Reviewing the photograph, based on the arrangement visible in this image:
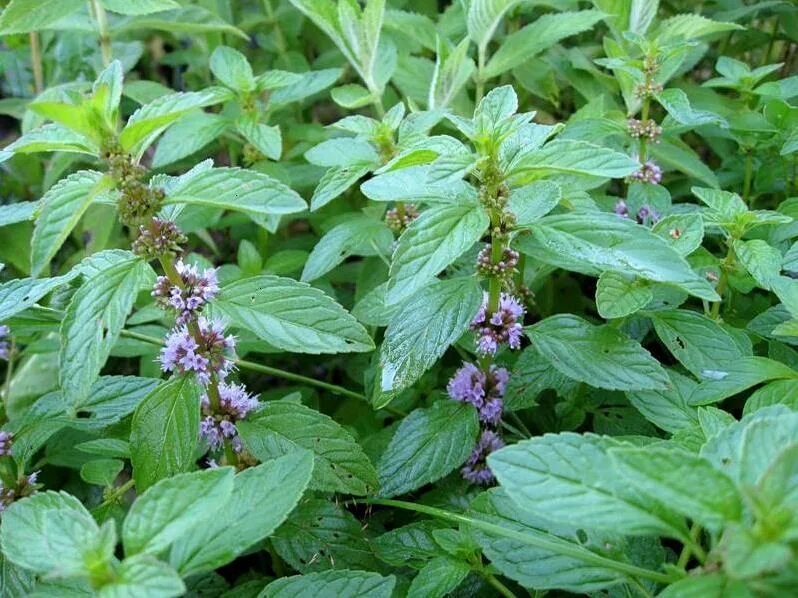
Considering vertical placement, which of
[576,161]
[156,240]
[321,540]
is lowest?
[321,540]

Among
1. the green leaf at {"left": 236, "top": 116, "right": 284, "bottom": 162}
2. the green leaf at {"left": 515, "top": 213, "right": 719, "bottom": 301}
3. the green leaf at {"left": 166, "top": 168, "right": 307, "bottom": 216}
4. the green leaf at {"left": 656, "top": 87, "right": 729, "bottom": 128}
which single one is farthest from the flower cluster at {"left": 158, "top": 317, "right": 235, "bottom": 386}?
the green leaf at {"left": 656, "top": 87, "right": 729, "bottom": 128}

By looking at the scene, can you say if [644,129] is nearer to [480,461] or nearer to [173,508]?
[480,461]

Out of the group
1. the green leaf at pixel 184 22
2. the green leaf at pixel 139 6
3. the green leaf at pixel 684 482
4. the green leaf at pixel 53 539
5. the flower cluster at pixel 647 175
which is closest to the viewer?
the green leaf at pixel 684 482

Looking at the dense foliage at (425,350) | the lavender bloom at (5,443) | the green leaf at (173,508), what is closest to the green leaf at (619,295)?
the dense foliage at (425,350)

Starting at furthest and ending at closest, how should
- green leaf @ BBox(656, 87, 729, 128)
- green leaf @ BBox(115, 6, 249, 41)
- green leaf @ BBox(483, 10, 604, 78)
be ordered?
1. green leaf @ BBox(115, 6, 249, 41)
2. green leaf @ BBox(483, 10, 604, 78)
3. green leaf @ BBox(656, 87, 729, 128)

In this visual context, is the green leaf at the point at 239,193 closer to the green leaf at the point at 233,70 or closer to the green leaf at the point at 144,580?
the green leaf at the point at 144,580

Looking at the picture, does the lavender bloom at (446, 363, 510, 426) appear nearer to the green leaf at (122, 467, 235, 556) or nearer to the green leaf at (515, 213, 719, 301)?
the green leaf at (515, 213, 719, 301)

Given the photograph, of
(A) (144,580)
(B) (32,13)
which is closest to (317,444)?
(A) (144,580)
